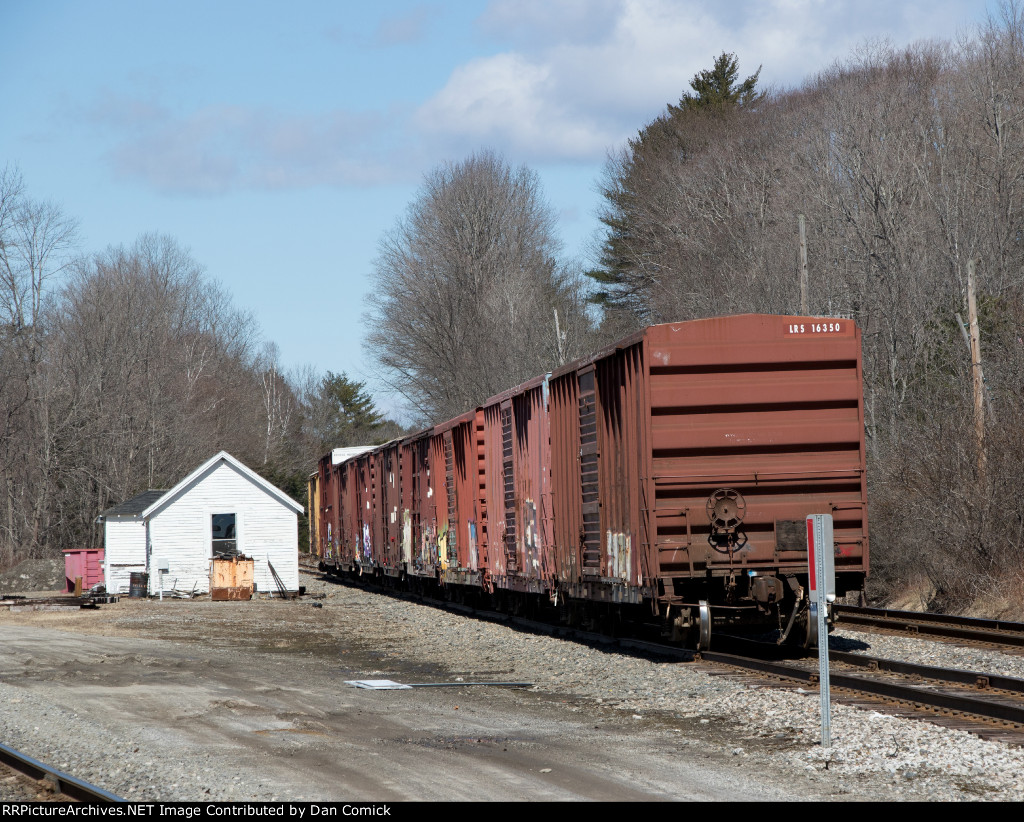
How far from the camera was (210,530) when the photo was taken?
3478 cm

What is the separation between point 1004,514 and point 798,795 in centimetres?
1500

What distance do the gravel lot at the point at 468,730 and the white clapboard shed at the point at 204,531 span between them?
53.1 ft

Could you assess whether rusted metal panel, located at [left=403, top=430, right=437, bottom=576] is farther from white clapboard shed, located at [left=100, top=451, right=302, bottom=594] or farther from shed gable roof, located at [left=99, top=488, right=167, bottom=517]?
shed gable roof, located at [left=99, top=488, right=167, bottom=517]

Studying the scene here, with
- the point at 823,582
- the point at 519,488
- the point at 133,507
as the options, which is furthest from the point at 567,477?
the point at 133,507

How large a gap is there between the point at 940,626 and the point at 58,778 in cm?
1271

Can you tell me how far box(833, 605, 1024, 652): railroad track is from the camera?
51.2 ft

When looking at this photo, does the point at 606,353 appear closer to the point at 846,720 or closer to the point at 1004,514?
the point at 846,720

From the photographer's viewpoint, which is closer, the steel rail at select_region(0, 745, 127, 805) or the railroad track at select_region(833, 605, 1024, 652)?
the steel rail at select_region(0, 745, 127, 805)

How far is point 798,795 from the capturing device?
7512 millimetres

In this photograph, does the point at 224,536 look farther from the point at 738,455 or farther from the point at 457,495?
the point at 738,455

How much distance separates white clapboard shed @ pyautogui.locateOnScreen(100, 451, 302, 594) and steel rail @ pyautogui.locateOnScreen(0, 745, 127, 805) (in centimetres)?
2540

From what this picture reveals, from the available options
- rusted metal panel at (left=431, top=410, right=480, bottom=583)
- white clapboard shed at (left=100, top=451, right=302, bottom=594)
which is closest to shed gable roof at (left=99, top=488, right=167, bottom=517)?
white clapboard shed at (left=100, top=451, right=302, bottom=594)

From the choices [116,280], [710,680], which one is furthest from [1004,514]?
[116,280]

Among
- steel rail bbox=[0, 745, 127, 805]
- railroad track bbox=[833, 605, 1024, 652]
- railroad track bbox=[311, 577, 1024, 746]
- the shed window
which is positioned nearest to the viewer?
steel rail bbox=[0, 745, 127, 805]
